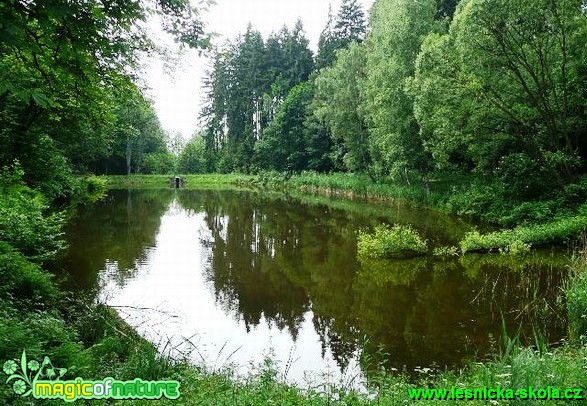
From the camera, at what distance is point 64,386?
3.89 meters

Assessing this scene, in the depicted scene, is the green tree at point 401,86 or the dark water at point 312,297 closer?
the dark water at point 312,297

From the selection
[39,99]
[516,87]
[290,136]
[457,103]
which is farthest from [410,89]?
[290,136]

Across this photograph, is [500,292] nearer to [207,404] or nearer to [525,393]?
[525,393]

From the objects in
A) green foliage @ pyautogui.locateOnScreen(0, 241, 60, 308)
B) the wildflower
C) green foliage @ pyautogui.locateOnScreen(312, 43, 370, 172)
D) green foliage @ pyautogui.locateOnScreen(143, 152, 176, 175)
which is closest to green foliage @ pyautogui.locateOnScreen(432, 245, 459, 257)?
green foliage @ pyautogui.locateOnScreen(0, 241, 60, 308)

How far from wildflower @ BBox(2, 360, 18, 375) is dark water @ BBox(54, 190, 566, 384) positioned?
2.25m

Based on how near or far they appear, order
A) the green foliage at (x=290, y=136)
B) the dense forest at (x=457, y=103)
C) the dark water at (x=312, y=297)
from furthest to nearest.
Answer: the green foliage at (x=290, y=136) → the dense forest at (x=457, y=103) → the dark water at (x=312, y=297)

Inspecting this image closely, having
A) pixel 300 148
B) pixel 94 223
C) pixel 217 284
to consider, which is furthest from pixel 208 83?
pixel 217 284

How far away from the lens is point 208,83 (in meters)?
74.6

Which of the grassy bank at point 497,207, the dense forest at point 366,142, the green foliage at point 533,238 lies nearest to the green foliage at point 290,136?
the dense forest at point 366,142

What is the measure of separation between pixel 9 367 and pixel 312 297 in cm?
757

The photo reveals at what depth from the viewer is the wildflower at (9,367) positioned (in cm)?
359

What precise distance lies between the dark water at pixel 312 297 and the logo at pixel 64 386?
4.90 ft

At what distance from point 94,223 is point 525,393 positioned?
21589 millimetres

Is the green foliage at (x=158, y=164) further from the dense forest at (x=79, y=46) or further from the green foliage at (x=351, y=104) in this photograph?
the dense forest at (x=79, y=46)
